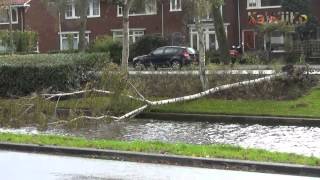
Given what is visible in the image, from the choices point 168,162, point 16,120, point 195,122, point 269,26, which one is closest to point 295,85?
point 195,122

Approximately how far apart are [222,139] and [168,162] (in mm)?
5176

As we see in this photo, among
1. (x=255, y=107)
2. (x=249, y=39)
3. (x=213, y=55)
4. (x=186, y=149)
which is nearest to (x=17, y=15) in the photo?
(x=213, y=55)

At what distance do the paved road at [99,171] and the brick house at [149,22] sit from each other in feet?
116

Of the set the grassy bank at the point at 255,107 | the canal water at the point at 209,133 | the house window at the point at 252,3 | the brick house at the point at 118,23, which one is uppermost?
the house window at the point at 252,3

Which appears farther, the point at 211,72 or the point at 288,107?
the point at 211,72

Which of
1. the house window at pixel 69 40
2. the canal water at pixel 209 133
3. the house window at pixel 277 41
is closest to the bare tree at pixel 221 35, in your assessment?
the house window at pixel 277 41

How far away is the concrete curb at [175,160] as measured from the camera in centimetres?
1159

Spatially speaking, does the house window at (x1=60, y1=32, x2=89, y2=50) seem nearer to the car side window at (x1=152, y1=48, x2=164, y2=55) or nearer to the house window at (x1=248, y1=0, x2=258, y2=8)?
the car side window at (x1=152, y1=48, x2=164, y2=55)

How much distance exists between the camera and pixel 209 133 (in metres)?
19.2

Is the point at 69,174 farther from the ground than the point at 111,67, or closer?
closer

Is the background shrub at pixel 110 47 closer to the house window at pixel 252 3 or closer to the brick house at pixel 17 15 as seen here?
the house window at pixel 252 3

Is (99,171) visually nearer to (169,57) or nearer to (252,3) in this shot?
(169,57)

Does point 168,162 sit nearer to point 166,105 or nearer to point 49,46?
point 166,105

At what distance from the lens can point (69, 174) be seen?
1127 centimetres
